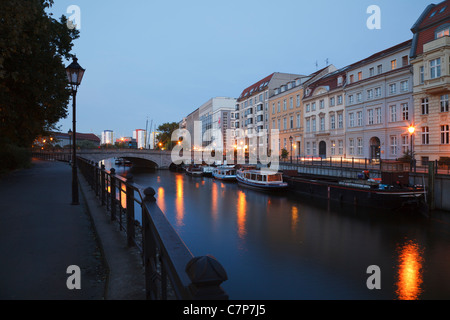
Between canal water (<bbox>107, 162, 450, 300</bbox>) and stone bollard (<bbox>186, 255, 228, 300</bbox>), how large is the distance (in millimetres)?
8716

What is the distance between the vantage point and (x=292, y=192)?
111ft

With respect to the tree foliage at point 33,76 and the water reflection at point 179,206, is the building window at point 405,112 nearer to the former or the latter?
the water reflection at point 179,206

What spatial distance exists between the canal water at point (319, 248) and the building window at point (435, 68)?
1479cm

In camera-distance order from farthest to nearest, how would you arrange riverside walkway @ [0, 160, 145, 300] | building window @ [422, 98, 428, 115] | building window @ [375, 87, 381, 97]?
building window @ [375, 87, 381, 97]
building window @ [422, 98, 428, 115]
riverside walkway @ [0, 160, 145, 300]

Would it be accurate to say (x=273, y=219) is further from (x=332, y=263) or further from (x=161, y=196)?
(x=161, y=196)

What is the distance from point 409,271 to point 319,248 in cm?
377

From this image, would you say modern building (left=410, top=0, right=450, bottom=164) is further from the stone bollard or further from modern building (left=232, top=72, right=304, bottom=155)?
modern building (left=232, top=72, right=304, bottom=155)

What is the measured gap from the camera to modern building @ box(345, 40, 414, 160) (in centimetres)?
3397

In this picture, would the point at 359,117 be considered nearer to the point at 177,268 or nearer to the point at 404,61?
the point at 404,61

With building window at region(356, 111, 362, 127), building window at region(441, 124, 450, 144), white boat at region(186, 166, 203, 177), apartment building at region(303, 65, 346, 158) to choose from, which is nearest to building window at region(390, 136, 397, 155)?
building window at region(356, 111, 362, 127)

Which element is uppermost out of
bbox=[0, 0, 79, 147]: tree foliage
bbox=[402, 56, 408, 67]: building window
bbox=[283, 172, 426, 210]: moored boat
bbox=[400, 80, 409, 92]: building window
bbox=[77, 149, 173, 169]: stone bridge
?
bbox=[402, 56, 408, 67]: building window
